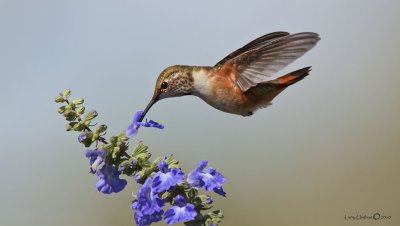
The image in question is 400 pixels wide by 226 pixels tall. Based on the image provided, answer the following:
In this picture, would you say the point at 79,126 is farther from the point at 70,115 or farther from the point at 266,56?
the point at 266,56

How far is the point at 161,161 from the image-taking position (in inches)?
93.0

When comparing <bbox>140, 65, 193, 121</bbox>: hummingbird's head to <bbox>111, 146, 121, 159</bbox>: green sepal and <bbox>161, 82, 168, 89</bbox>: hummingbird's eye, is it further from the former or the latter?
<bbox>111, 146, 121, 159</bbox>: green sepal

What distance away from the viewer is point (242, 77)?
339cm

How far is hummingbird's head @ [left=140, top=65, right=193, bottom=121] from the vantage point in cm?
312

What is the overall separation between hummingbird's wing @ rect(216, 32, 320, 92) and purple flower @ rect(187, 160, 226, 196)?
896 millimetres

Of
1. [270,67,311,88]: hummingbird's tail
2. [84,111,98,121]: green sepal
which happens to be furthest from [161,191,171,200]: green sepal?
[270,67,311,88]: hummingbird's tail

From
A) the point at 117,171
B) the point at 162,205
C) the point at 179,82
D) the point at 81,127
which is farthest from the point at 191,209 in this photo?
the point at 179,82

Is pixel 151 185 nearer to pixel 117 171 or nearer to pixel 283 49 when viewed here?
pixel 117 171

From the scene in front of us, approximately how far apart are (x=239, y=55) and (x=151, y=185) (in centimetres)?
135

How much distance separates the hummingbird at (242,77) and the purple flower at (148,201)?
0.85 meters

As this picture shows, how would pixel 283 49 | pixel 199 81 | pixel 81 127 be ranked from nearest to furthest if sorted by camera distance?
pixel 81 127, pixel 283 49, pixel 199 81

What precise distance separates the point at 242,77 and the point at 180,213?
1363mm

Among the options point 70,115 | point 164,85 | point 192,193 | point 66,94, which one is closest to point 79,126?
point 70,115

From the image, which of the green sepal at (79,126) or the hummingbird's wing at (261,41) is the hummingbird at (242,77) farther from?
the green sepal at (79,126)
